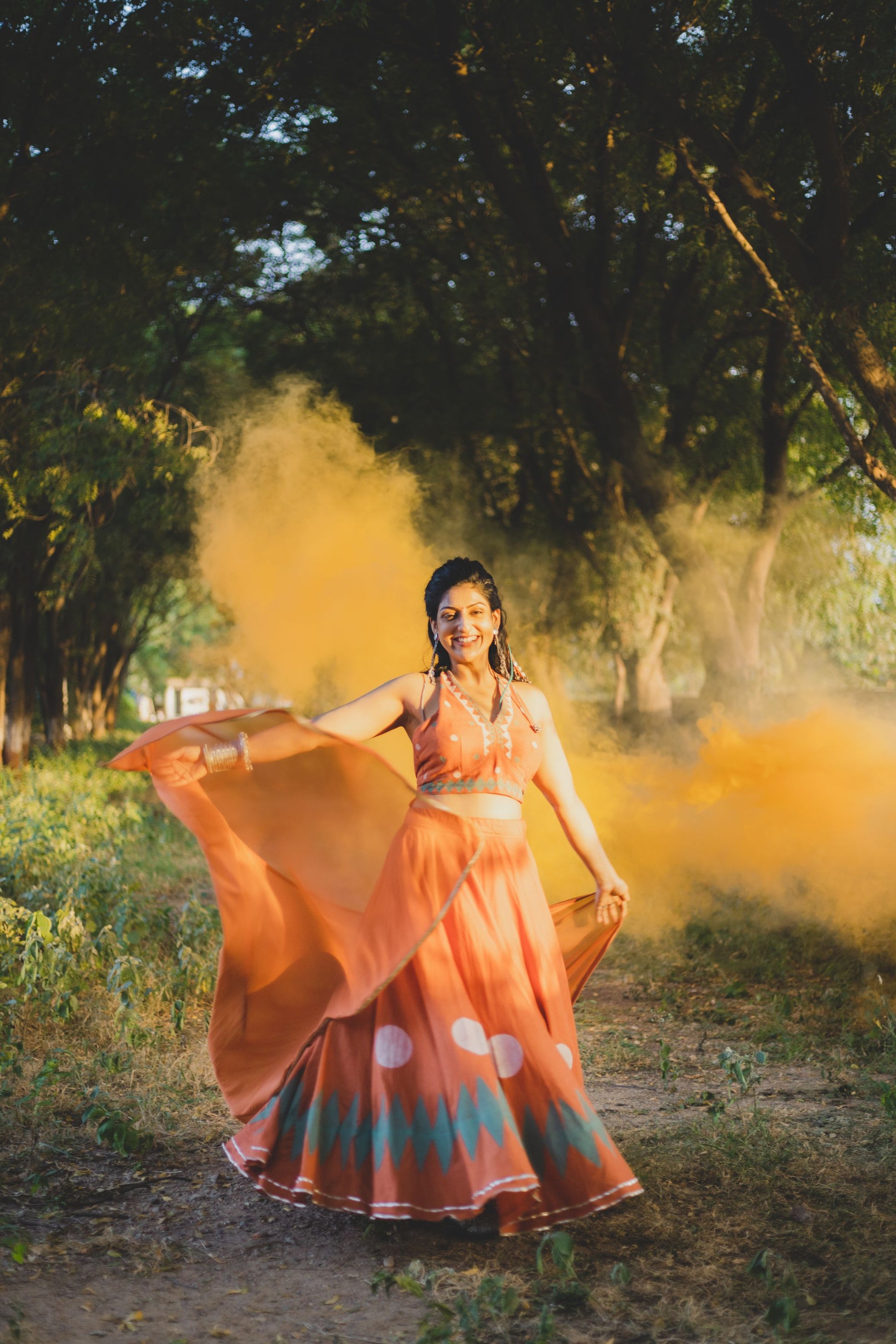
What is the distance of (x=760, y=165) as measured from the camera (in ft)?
27.7

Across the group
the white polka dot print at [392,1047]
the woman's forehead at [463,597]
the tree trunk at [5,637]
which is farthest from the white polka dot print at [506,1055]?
the tree trunk at [5,637]

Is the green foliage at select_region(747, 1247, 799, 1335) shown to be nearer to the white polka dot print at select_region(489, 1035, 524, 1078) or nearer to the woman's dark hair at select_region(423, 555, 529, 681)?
the white polka dot print at select_region(489, 1035, 524, 1078)

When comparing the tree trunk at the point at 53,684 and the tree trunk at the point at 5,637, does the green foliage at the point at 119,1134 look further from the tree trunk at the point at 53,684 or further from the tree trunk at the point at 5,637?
the tree trunk at the point at 53,684

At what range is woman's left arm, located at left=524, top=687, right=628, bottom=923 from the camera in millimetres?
3799

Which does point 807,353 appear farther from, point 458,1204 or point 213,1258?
point 213,1258

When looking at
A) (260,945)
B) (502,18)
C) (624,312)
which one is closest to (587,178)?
(624,312)

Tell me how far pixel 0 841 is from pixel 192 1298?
18.5ft

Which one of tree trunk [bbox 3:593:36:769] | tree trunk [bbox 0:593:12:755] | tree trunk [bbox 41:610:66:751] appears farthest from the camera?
tree trunk [bbox 41:610:66:751]

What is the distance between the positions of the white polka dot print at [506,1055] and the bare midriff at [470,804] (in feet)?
2.10

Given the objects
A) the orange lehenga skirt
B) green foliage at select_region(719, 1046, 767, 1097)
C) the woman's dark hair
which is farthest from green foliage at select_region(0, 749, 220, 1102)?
green foliage at select_region(719, 1046, 767, 1097)

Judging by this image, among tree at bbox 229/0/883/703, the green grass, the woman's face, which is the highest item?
tree at bbox 229/0/883/703

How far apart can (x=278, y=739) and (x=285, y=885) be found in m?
0.55

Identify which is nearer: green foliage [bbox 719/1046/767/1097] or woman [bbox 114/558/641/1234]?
woman [bbox 114/558/641/1234]

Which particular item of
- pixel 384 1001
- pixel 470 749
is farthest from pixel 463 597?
pixel 384 1001
